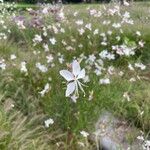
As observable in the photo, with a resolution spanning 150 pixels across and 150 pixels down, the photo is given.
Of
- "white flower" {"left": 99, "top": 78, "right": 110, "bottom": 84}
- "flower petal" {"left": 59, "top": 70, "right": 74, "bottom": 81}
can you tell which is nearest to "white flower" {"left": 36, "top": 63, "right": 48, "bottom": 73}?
"white flower" {"left": 99, "top": 78, "right": 110, "bottom": 84}

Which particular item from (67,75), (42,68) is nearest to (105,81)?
(42,68)

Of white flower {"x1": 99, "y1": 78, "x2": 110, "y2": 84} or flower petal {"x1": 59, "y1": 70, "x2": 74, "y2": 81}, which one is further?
white flower {"x1": 99, "y1": 78, "x2": 110, "y2": 84}

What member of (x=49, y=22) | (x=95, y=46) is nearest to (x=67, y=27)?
(x=49, y=22)

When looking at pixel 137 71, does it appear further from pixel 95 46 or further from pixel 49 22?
pixel 49 22

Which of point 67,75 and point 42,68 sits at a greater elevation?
point 67,75

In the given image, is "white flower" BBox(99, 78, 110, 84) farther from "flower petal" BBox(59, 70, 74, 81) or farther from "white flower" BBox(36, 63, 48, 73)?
"flower petal" BBox(59, 70, 74, 81)

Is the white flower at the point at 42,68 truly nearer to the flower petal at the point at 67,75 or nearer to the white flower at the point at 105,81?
the white flower at the point at 105,81

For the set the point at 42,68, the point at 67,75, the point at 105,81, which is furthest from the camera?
the point at 42,68

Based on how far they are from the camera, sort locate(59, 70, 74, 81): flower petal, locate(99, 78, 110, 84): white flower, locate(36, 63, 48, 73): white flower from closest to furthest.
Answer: locate(59, 70, 74, 81): flower petal
locate(99, 78, 110, 84): white flower
locate(36, 63, 48, 73): white flower

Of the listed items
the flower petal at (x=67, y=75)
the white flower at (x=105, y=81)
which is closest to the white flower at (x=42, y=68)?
the white flower at (x=105, y=81)

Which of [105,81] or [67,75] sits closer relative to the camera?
[67,75]

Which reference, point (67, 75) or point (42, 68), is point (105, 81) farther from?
point (67, 75)
